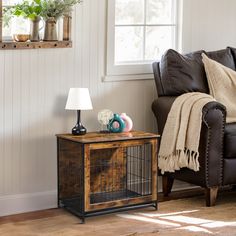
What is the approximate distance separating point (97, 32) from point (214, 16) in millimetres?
1175

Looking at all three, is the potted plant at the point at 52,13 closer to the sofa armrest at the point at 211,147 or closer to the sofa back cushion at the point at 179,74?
the sofa back cushion at the point at 179,74

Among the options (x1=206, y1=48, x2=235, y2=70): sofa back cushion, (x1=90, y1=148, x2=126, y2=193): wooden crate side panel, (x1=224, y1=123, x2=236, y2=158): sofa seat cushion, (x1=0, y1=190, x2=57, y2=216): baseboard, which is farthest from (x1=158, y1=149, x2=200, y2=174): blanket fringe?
(x1=206, y1=48, x2=235, y2=70): sofa back cushion

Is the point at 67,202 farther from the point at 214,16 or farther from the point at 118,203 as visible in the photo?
the point at 214,16

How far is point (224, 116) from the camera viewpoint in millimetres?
4719

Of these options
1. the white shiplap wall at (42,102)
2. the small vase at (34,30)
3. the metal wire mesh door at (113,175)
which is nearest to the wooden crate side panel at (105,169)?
the metal wire mesh door at (113,175)

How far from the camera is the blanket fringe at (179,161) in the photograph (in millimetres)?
4746

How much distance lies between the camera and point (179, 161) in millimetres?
4836

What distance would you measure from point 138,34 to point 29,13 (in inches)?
40.7

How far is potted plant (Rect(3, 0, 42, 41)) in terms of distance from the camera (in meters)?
4.58

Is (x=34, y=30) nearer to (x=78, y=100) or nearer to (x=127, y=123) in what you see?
(x=78, y=100)

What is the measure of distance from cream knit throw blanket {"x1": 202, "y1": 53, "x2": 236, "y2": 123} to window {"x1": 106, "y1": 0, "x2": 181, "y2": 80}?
1.45ft

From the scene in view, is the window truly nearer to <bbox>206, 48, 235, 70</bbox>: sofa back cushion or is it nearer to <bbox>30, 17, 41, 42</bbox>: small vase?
<bbox>206, 48, 235, 70</bbox>: sofa back cushion

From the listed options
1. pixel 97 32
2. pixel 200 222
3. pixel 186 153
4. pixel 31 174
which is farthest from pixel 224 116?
pixel 31 174

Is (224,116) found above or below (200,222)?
above
